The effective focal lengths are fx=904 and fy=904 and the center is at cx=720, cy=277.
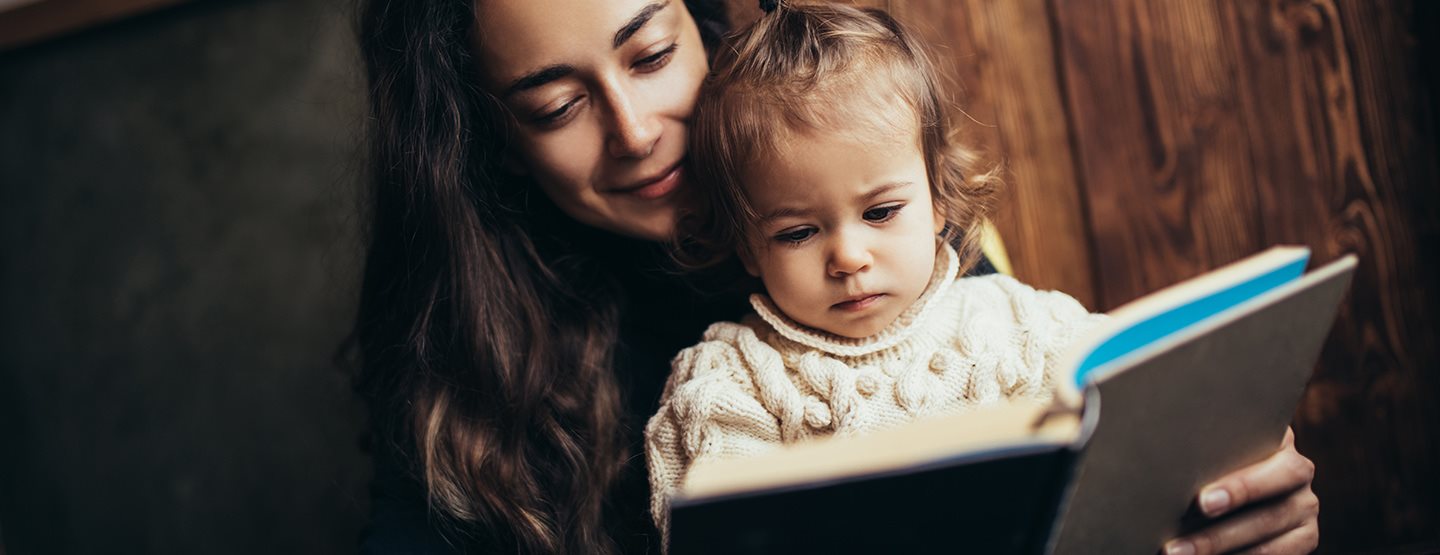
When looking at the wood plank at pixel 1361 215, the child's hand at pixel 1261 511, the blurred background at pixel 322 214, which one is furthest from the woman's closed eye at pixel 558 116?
the wood plank at pixel 1361 215

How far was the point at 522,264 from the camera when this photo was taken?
4.36ft

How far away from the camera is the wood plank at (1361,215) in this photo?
1.68 m

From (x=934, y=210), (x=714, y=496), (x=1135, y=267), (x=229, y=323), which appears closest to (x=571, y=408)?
(x=934, y=210)

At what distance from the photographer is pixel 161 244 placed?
2180 mm

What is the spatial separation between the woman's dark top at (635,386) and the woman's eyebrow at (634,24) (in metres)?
0.32

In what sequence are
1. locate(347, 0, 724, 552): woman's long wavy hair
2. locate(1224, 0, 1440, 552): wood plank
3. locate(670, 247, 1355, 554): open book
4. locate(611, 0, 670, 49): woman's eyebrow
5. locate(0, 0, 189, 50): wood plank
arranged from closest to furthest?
locate(670, 247, 1355, 554): open book < locate(611, 0, 670, 49): woman's eyebrow < locate(347, 0, 724, 552): woman's long wavy hair < locate(1224, 0, 1440, 552): wood plank < locate(0, 0, 189, 50): wood plank

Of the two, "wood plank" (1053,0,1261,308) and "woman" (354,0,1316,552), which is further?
"wood plank" (1053,0,1261,308)

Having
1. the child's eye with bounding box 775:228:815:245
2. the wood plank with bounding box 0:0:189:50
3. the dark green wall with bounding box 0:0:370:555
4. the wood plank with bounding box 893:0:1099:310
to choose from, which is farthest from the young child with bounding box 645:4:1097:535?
the wood plank with bounding box 0:0:189:50

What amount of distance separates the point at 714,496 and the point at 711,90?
2.06ft

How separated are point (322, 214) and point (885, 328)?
5.18 ft

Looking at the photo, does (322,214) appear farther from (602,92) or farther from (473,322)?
→ (602,92)

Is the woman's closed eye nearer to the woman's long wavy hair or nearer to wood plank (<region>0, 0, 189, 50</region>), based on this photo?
the woman's long wavy hair

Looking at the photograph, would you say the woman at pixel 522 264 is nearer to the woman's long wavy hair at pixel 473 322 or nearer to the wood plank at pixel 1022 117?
the woman's long wavy hair at pixel 473 322

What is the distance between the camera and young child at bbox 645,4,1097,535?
953 mm
